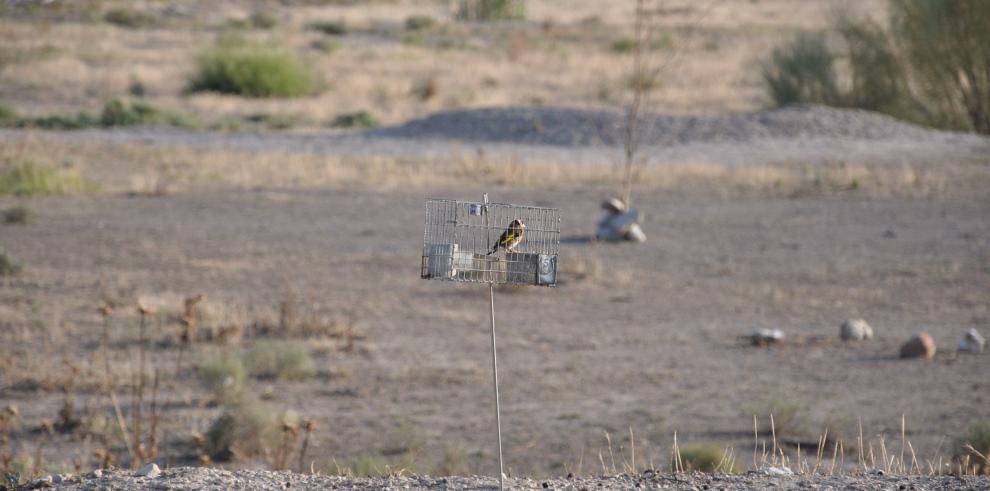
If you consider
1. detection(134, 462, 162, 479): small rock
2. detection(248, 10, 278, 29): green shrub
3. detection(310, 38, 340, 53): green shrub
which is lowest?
detection(134, 462, 162, 479): small rock

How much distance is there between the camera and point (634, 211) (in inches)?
741

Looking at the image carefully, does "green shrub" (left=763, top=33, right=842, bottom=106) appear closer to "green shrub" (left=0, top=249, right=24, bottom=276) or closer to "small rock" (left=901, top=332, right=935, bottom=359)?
"small rock" (left=901, top=332, right=935, bottom=359)

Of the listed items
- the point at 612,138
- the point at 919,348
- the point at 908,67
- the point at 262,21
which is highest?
the point at 262,21

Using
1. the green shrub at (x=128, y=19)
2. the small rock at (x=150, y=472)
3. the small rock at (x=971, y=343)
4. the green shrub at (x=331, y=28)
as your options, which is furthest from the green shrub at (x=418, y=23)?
the small rock at (x=150, y=472)

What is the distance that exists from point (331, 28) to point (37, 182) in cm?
4387

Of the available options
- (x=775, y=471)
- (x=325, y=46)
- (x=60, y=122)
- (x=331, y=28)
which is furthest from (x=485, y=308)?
(x=331, y=28)

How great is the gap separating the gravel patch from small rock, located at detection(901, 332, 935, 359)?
13889mm

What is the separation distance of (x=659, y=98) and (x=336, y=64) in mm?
14301

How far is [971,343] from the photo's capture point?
519 inches

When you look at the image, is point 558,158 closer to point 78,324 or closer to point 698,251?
point 698,251

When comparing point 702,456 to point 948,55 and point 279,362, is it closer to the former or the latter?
point 279,362


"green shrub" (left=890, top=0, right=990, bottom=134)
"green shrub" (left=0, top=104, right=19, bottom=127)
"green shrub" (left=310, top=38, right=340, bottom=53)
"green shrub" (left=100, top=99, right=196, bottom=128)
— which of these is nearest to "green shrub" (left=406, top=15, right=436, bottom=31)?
"green shrub" (left=310, top=38, right=340, bottom=53)

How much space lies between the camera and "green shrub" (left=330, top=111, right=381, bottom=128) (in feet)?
107

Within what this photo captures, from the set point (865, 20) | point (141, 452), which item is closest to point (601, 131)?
point (865, 20)
